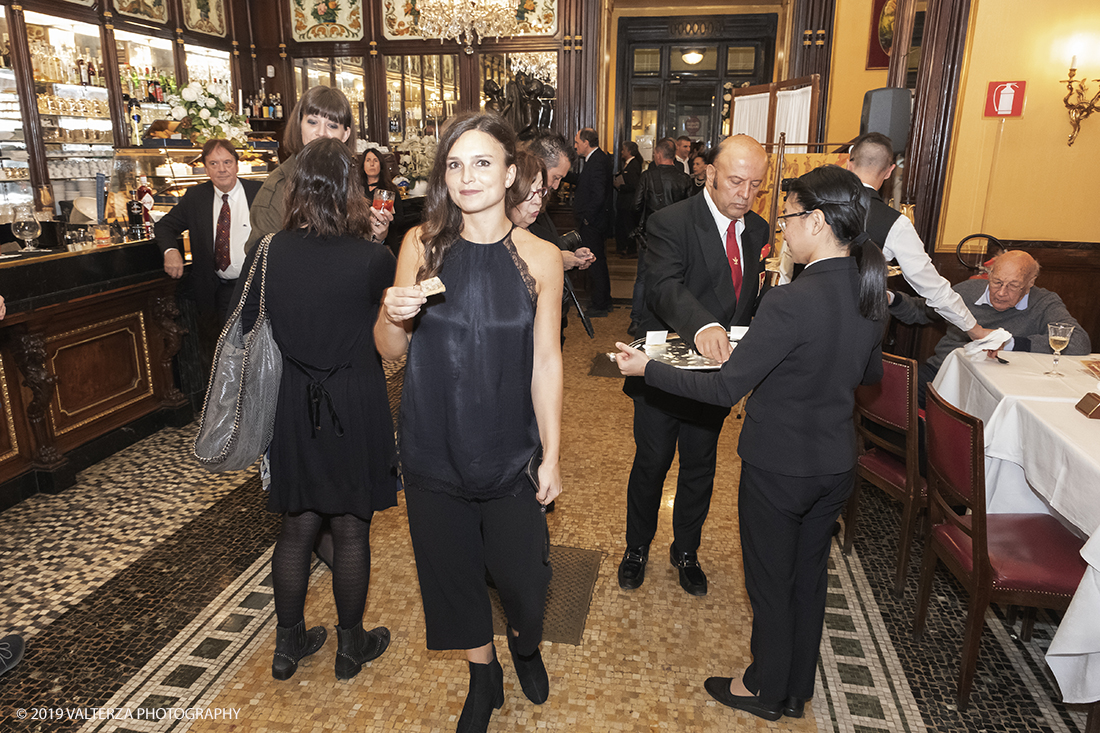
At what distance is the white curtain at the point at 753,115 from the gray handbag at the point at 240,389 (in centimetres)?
531

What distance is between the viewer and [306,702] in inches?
89.5

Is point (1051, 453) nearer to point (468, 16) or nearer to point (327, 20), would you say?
point (468, 16)

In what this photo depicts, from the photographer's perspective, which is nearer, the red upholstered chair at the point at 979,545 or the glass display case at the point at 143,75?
the red upholstered chair at the point at 979,545

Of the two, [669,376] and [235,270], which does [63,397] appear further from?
[669,376]

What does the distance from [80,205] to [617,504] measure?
415 centimetres

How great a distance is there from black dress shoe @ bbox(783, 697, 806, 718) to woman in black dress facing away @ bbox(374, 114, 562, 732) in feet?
3.03

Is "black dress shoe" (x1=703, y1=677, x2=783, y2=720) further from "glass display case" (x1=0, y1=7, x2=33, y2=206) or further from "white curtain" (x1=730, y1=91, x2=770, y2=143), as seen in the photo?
"glass display case" (x1=0, y1=7, x2=33, y2=206)

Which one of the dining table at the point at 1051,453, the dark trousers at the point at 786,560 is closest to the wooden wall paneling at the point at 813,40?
the dining table at the point at 1051,453

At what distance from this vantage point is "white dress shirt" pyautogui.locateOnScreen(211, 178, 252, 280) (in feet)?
13.4

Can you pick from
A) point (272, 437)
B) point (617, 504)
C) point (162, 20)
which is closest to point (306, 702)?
point (272, 437)

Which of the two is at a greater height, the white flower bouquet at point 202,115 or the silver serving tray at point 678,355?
the white flower bouquet at point 202,115

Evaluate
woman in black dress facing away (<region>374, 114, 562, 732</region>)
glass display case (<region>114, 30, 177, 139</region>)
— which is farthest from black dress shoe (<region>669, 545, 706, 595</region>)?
glass display case (<region>114, 30, 177, 139</region>)

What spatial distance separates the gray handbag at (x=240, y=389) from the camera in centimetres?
208

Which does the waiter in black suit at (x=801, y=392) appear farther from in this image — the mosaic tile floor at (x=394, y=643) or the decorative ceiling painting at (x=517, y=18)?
the decorative ceiling painting at (x=517, y=18)
